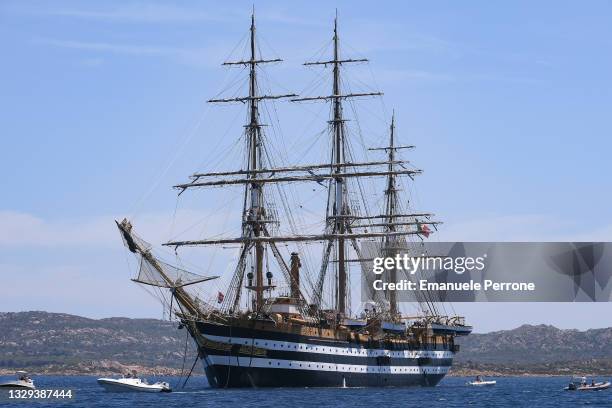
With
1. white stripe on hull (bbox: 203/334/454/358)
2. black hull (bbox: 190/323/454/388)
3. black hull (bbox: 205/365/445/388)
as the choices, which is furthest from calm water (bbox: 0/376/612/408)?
white stripe on hull (bbox: 203/334/454/358)

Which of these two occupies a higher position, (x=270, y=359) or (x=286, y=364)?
(x=270, y=359)

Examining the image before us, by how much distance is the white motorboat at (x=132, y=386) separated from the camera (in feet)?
347

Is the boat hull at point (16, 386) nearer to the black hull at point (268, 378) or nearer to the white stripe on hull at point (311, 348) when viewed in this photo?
the white stripe on hull at point (311, 348)

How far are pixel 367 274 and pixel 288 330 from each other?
32.7m

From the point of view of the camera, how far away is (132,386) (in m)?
107

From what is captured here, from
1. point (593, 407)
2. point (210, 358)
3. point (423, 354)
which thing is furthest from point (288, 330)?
point (423, 354)

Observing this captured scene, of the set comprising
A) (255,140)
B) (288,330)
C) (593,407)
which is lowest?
(593,407)

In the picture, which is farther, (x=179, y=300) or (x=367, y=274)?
(x=367, y=274)

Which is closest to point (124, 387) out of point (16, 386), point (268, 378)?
point (16, 386)

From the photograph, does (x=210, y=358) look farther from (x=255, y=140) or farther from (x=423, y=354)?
(x=423, y=354)

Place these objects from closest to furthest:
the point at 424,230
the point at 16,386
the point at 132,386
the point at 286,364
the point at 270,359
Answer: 1. the point at 16,386
2. the point at 270,359
3. the point at 286,364
4. the point at 132,386
5. the point at 424,230

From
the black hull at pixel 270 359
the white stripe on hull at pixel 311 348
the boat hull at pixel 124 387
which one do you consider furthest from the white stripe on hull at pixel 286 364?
the boat hull at pixel 124 387

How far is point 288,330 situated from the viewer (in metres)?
100

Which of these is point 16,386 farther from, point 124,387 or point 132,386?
point 124,387
